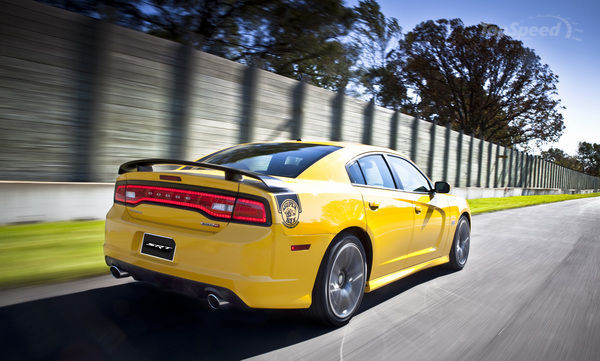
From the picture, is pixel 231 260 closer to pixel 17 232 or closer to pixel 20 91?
pixel 17 232

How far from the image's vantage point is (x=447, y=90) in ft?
143

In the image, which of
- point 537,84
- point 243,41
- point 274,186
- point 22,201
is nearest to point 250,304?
point 274,186

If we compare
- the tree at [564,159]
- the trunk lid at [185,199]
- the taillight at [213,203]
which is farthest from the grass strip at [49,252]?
the tree at [564,159]

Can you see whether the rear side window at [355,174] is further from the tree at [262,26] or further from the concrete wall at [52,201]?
the tree at [262,26]

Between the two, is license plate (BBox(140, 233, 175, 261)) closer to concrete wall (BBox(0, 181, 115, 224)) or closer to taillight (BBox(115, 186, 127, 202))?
taillight (BBox(115, 186, 127, 202))

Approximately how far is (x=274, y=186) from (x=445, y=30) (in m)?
43.1

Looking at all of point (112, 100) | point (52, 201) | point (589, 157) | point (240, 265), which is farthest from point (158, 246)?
point (589, 157)

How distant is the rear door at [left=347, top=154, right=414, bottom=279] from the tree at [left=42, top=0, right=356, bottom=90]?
12.5 metres

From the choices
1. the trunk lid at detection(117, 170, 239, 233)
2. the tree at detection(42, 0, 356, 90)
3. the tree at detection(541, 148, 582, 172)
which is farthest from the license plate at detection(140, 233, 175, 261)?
the tree at detection(541, 148, 582, 172)

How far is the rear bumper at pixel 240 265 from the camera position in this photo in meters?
3.07

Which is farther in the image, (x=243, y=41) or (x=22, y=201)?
(x=243, y=41)

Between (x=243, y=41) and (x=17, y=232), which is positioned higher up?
(x=243, y=41)

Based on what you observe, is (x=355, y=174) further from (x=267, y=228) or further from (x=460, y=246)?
(x=460, y=246)

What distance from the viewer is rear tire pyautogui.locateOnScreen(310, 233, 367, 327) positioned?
3521 millimetres
